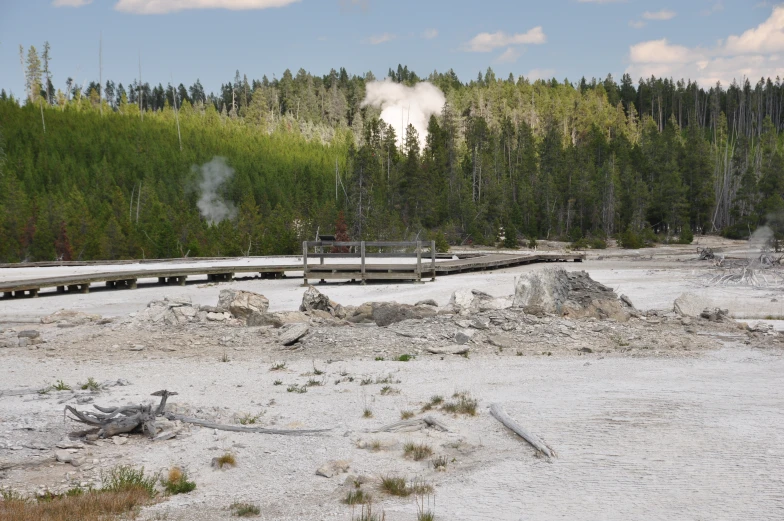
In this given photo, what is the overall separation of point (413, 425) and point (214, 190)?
73814 millimetres

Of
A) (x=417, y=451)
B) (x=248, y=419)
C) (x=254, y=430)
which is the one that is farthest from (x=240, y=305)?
(x=417, y=451)

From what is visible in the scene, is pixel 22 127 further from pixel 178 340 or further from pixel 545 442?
pixel 545 442

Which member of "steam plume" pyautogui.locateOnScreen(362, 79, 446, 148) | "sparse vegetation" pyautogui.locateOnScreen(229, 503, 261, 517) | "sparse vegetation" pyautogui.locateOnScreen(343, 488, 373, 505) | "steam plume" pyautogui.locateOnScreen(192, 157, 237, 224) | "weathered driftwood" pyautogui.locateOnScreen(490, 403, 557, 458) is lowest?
"sparse vegetation" pyautogui.locateOnScreen(229, 503, 261, 517)

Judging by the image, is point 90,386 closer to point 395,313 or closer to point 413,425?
point 413,425

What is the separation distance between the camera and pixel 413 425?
823 cm

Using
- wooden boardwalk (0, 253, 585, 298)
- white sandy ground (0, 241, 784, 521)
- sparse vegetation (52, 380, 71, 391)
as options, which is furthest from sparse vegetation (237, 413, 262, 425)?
wooden boardwalk (0, 253, 585, 298)

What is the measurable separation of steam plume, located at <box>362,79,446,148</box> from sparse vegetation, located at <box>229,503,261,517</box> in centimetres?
11342

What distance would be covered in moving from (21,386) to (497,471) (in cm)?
747

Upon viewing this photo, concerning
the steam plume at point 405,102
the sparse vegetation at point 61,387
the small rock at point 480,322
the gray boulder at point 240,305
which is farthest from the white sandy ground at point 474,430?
the steam plume at point 405,102

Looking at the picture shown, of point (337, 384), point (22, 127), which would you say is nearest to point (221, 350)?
point (337, 384)

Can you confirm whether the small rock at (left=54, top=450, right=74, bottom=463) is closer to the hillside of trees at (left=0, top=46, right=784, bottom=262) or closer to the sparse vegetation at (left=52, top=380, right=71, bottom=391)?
the sparse vegetation at (left=52, top=380, right=71, bottom=391)

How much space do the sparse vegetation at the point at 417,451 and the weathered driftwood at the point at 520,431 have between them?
3.57ft

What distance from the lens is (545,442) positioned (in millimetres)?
7645

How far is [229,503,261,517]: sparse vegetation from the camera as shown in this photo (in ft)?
19.6
